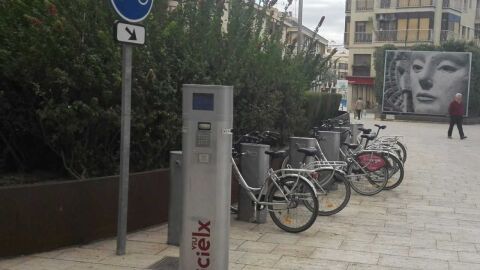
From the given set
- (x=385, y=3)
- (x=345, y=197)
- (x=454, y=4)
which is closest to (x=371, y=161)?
(x=345, y=197)

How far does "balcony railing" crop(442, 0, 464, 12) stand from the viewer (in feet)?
184

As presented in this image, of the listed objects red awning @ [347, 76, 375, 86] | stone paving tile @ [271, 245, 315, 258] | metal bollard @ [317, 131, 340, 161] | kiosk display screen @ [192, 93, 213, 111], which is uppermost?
red awning @ [347, 76, 375, 86]

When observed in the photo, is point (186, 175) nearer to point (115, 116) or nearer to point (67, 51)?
point (115, 116)

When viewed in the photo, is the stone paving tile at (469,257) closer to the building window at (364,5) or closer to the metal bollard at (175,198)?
the metal bollard at (175,198)

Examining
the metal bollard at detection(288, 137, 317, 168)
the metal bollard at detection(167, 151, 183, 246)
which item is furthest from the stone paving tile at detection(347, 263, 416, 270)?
the metal bollard at detection(288, 137, 317, 168)

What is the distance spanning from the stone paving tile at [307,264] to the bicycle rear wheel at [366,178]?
12.0 ft

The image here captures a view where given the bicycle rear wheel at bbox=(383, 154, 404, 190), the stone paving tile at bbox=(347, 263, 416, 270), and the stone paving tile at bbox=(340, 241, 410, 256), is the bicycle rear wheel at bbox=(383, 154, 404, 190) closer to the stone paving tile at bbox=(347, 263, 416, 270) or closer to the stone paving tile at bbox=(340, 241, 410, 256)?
the stone paving tile at bbox=(340, 241, 410, 256)

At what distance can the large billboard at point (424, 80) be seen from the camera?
3375 centimetres

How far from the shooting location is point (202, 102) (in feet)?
14.7

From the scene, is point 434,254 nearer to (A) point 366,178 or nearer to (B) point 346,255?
(B) point 346,255

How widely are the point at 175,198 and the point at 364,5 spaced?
2298 inches

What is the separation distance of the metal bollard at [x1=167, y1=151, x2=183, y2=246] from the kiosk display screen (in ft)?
4.36

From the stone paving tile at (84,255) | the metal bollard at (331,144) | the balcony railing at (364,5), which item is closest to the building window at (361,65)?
the balcony railing at (364,5)

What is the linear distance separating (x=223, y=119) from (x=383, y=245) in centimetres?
273
